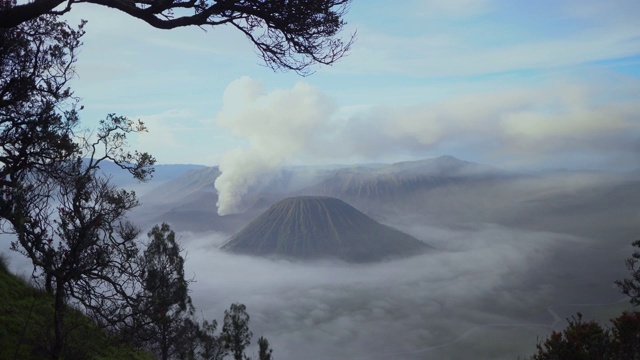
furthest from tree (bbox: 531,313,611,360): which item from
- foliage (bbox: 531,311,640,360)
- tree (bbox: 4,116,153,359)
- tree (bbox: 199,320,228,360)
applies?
tree (bbox: 199,320,228,360)

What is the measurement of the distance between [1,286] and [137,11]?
10.2m

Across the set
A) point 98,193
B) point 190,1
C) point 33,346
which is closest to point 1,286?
point 33,346

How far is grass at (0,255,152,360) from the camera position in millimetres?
10688

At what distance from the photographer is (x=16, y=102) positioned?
848 cm

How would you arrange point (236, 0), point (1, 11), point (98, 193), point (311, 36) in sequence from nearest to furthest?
point (1, 11)
point (236, 0)
point (311, 36)
point (98, 193)

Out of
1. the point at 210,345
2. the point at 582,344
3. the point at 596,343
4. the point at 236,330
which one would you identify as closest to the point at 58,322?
the point at 582,344

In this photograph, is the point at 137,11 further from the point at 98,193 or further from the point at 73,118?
the point at 98,193

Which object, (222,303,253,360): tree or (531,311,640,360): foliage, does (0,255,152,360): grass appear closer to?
(531,311,640,360): foliage

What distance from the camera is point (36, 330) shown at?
12.1 metres

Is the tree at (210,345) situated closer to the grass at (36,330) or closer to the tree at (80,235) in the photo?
the grass at (36,330)

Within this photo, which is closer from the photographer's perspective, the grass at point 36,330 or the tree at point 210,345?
the grass at point 36,330

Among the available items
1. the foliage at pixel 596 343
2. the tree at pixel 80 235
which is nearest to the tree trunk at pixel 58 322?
the tree at pixel 80 235

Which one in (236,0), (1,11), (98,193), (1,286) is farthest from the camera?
(1,286)

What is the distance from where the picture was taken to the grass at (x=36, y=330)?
1069 centimetres
